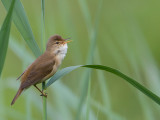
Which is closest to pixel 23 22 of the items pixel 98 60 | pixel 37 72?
pixel 37 72

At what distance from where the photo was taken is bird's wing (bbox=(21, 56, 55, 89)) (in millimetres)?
2779

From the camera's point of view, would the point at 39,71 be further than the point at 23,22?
Yes

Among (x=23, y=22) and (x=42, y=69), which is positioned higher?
(x=23, y=22)

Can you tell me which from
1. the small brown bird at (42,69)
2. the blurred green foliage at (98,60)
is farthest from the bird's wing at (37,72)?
the blurred green foliage at (98,60)

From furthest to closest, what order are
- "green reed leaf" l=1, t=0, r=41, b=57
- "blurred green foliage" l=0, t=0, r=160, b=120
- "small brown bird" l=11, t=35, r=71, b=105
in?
"blurred green foliage" l=0, t=0, r=160, b=120 → "small brown bird" l=11, t=35, r=71, b=105 → "green reed leaf" l=1, t=0, r=41, b=57

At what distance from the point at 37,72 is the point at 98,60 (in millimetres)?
575

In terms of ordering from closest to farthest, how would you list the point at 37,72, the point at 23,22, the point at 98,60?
the point at 23,22 < the point at 37,72 < the point at 98,60

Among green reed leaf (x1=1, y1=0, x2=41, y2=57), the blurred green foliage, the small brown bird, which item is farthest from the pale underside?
green reed leaf (x1=1, y1=0, x2=41, y2=57)

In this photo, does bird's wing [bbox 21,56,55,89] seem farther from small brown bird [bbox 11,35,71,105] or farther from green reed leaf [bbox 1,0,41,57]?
green reed leaf [bbox 1,0,41,57]

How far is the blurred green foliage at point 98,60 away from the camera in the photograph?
10.00ft

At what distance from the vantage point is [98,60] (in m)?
3.21

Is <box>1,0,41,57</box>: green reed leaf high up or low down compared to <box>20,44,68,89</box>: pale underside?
up

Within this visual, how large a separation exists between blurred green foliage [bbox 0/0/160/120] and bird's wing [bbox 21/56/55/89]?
0.39 feet

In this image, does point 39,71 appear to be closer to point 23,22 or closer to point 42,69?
point 42,69
